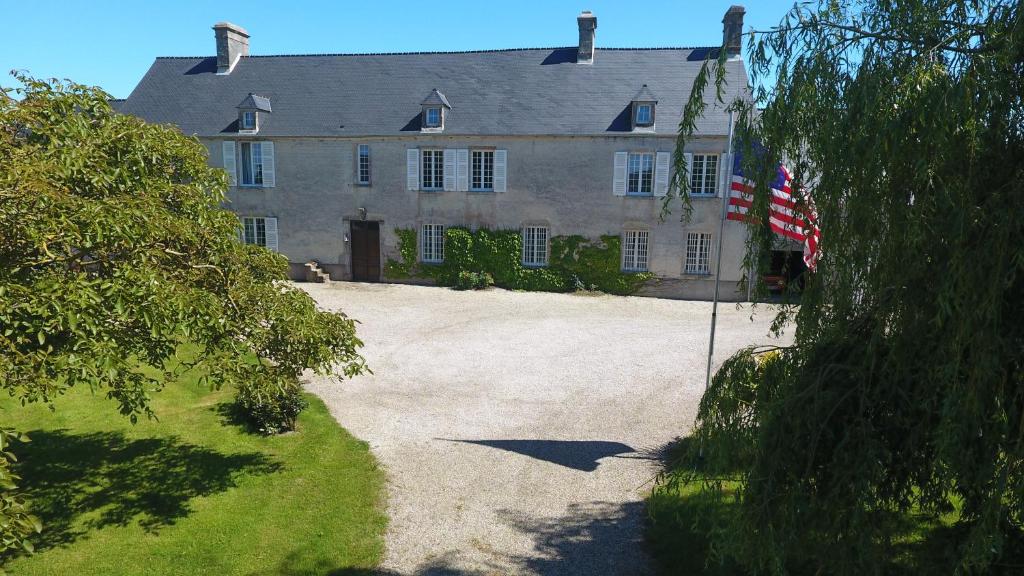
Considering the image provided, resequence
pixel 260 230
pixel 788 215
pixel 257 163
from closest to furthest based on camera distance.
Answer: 1. pixel 788 215
2. pixel 257 163
3. pixel 260 230

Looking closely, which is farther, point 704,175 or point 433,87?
point 433,87

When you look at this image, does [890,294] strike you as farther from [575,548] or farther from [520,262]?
[520,262]

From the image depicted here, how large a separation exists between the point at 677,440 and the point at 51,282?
8.24m

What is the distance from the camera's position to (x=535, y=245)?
2256 centimetres

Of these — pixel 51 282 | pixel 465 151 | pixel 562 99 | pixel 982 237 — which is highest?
pixel 562 99

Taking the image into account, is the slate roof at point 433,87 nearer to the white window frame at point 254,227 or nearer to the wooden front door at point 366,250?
the white window frame at point 254,227

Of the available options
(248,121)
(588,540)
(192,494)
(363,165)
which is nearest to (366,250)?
(363,165)

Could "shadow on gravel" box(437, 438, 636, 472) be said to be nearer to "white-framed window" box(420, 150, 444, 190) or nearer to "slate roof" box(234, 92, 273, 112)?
"white-framed window" box(420, 150, 444, 190)

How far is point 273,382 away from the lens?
7027 millimetres

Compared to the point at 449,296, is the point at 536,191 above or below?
above

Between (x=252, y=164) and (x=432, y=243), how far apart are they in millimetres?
7420

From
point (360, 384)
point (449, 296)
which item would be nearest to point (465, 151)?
point (449, 296)

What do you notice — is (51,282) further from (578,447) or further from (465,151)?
(465,151)

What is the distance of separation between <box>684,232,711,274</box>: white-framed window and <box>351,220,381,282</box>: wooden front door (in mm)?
11203
